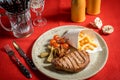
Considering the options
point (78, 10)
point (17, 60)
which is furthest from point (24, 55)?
point (78, 10)

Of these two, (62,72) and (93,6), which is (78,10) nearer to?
(93,6)

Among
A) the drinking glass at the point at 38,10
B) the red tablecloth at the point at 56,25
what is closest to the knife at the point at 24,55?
the red tablecloth at the point at 56,25

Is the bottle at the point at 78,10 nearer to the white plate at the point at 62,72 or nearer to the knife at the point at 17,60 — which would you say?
the white plate at the point at 62,72

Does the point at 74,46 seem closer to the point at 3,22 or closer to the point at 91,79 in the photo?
the point at 91,79

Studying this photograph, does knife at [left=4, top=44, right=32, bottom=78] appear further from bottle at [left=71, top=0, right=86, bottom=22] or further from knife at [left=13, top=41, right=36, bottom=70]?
bottle at [left=71, top=0, right=86, bottom=22]

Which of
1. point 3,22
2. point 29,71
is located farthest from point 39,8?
point 29,71

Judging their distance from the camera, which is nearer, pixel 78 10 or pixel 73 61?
pixel 73 61
